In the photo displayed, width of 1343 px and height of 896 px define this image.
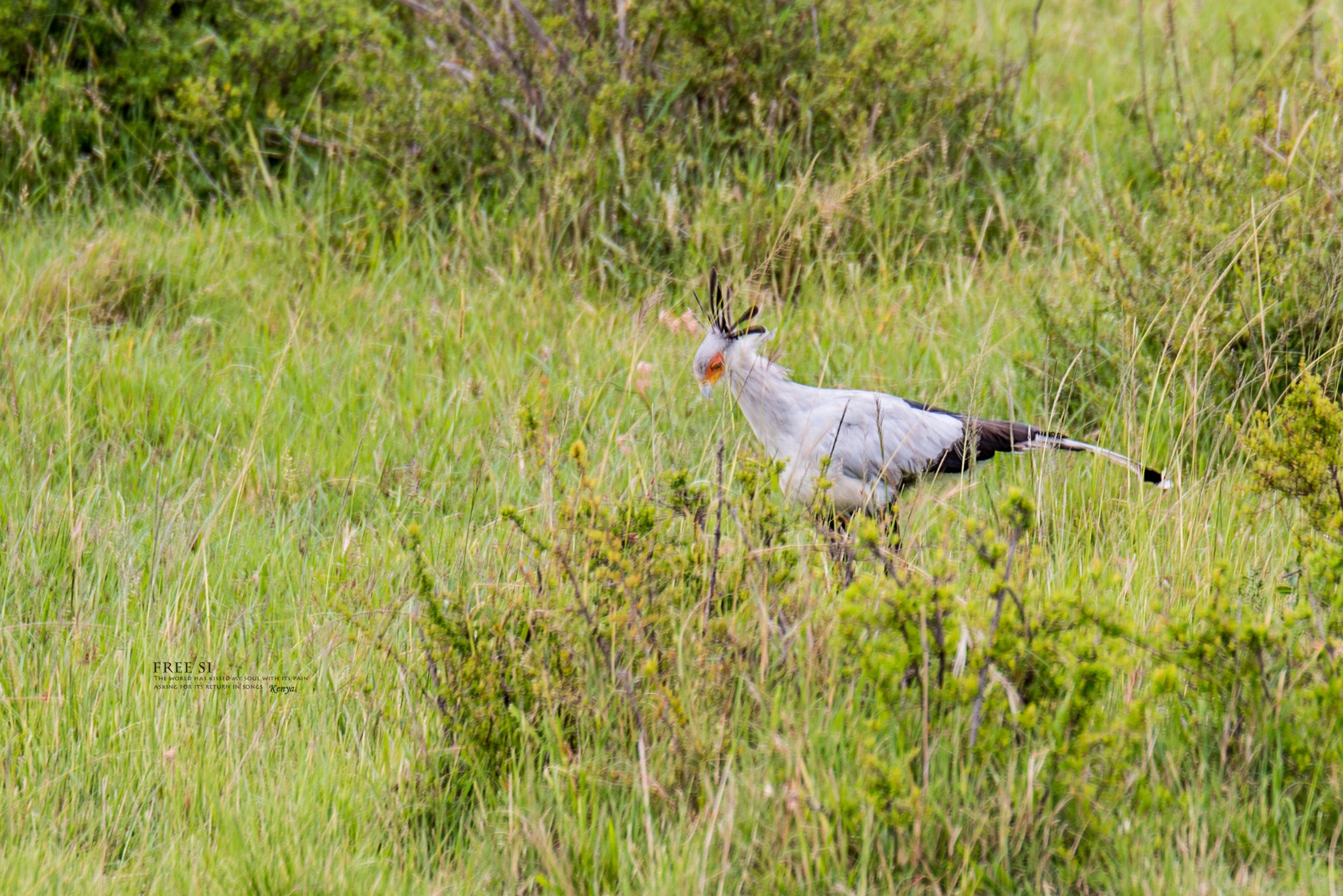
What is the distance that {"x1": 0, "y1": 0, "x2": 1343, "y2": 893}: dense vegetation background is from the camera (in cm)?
249

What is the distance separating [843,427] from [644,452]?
2.10ft

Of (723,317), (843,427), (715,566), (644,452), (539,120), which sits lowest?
(644,452)

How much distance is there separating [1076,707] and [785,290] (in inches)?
131

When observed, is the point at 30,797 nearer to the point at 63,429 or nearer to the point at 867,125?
the point at 63,429

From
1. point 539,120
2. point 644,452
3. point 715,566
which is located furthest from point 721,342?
point 539,120

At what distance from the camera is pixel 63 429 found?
436 cm

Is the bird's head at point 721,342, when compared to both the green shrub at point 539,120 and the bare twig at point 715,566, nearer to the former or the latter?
the bare twig at point 715,566

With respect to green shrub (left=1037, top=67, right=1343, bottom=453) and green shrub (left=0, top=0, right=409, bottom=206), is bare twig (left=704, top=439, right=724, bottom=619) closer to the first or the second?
green shrub (left=1037, top=67, right=1343, bottom=453)

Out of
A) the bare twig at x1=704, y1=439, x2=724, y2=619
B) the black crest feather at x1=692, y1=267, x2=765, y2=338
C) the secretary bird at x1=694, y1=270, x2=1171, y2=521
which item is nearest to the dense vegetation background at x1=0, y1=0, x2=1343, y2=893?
the bare twig at x1=704, y1=439, x2=724, y2=619

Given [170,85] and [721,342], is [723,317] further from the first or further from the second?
[170,85]

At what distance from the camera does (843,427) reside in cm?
418

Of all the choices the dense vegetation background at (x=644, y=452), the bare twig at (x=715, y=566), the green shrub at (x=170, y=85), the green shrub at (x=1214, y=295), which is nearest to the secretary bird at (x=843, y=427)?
the dense vegetation background at (x=644, y=452)

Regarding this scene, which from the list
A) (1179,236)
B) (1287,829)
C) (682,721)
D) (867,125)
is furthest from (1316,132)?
(682,721)

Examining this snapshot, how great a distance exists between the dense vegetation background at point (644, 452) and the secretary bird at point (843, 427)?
0.14 meters
